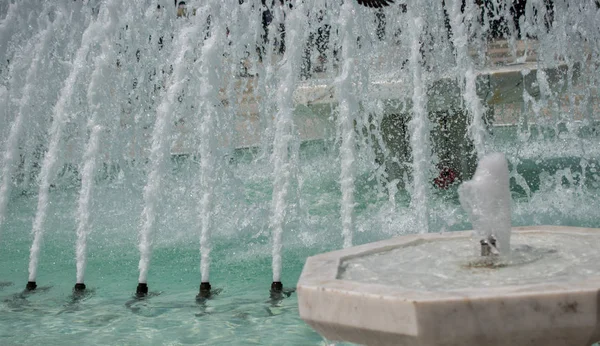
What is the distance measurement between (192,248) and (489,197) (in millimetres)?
3091

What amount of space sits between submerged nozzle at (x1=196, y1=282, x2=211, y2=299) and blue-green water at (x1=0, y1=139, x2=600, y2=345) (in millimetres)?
63

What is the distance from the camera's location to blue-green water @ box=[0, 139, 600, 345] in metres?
3.79

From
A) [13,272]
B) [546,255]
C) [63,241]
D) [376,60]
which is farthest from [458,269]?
[376,60]

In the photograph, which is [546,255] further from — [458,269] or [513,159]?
[513,159]

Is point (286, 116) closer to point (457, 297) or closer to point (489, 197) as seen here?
point (489, 197)

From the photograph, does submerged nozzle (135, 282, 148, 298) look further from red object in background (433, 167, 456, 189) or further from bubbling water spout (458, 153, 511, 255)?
red object in background (433, 167, 456, 189)

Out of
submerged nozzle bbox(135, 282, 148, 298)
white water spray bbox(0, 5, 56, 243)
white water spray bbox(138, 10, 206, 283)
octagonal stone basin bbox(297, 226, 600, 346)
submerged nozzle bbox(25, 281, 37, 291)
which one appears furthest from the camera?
white water spray bbox(0, 5, 56, 243)

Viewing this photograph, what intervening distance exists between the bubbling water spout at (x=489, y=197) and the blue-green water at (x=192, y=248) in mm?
1200

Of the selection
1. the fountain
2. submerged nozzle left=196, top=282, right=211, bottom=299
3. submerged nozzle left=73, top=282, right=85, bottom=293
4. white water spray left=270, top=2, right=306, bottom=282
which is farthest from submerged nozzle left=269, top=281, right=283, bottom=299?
submerged nozzle left=73, top=282, right=85, bottom=293

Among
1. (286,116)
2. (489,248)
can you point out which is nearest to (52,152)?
(286,116)

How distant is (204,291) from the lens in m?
4.31

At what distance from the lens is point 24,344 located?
3.65 m

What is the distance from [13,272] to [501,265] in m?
3.58

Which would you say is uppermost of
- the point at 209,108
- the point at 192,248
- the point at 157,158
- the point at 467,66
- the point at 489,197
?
the point at 467,66
